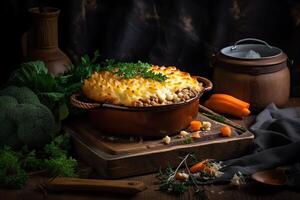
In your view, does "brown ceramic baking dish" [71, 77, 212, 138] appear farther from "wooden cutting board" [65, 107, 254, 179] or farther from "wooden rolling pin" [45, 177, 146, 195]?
"wooden rolling pin" [45, 177, 146, 195]

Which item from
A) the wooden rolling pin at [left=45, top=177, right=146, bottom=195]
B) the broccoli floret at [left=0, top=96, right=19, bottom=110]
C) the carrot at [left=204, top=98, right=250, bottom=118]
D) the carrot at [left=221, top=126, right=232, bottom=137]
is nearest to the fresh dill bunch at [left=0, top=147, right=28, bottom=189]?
the wooden rolling pin at [left=45, top=177, right=146, bottom=195]

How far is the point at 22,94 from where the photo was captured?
97.1 inches

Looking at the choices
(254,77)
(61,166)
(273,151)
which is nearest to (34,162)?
(61,166)

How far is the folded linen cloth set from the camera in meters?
2.23

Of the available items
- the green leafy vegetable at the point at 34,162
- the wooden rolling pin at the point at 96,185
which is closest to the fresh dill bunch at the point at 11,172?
the green leafy vegetable at the point at 34,162

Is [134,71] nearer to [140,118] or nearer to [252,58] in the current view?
[140,118]

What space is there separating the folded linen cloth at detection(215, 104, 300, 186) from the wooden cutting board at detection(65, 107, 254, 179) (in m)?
0.06

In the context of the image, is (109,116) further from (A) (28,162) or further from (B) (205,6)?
(B) (205,6)

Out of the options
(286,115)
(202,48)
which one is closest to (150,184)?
(286,115)

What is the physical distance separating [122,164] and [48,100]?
0.47 m

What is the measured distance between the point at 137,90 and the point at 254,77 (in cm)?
67

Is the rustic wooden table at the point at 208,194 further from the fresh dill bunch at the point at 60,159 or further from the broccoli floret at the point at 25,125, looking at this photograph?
the broccoli floret at the point at 25,125

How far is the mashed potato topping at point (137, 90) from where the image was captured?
7.54 ft

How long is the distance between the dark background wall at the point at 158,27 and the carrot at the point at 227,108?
357mm
